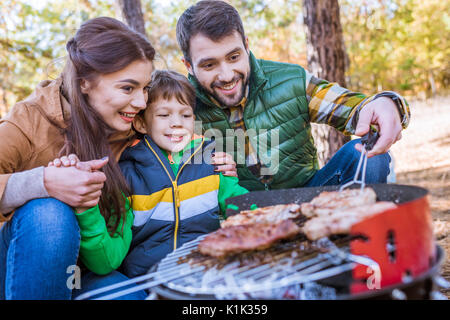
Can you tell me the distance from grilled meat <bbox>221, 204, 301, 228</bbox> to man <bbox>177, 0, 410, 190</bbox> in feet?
3.17

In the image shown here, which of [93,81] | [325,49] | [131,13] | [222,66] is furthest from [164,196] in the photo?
[131,13]

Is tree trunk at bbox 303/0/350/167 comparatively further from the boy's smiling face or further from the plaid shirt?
the boy's smiling face

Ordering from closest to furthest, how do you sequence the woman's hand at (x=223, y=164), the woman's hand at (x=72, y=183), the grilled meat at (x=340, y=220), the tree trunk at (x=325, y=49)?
the grilled meat at (x=340, y=220), the woman's hand at (x=72, y=183), the woman's hand at (x=223, y=164), the tree trunk at (x=325, y=49)

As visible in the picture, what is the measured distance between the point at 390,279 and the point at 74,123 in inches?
73.0

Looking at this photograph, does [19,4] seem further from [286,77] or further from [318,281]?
[318,281]

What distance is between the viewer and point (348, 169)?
105 inches

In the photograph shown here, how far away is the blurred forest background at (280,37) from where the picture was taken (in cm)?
920

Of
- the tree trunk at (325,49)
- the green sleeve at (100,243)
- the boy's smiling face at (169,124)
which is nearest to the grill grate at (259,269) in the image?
the green sleeve at (100,243)

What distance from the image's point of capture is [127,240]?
2.13 metres

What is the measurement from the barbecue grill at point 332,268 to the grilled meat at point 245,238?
0.06m

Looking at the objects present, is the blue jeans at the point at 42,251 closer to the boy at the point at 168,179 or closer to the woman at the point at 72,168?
the woman at the point at 72,168

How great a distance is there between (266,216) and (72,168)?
1029 millimetres

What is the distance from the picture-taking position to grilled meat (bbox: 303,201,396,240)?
4.68 ft

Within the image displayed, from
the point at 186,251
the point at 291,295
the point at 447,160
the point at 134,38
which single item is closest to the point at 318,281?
the point at 291,295
